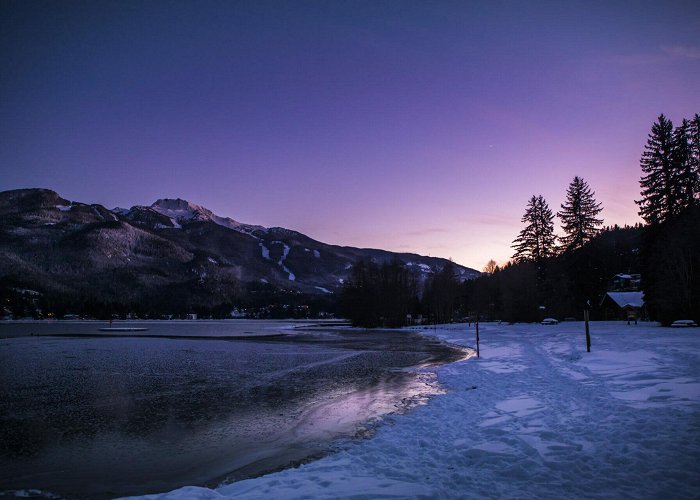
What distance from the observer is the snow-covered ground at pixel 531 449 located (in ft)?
20.4

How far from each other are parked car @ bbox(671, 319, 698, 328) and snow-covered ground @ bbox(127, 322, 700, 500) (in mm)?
24307

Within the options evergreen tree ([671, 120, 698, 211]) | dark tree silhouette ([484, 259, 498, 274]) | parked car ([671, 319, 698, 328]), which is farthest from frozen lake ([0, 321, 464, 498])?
dark tree silhouette ([484, 259, 498, 274])

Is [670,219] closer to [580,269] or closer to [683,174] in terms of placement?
[683,174]

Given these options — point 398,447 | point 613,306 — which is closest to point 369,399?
point 398,447

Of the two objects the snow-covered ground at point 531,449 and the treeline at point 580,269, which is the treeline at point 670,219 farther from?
the snow-covered ground at point 531,449

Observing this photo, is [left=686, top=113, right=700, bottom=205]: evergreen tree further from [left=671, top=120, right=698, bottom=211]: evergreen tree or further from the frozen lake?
the frozen lake

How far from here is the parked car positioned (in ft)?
110

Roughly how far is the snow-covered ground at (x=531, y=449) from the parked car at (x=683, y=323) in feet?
79.7

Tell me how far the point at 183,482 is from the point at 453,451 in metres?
5.12

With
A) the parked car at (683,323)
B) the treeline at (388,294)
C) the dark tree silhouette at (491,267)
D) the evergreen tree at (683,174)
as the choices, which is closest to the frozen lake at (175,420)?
the parked car at (683,323)

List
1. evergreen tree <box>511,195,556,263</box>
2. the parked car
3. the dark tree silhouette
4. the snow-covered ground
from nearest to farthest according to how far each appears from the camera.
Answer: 1. the snow-covered ground
2. the parked car
3. evergreen tree <box>511,195,556,263</box>
4. the dark tree silhouette

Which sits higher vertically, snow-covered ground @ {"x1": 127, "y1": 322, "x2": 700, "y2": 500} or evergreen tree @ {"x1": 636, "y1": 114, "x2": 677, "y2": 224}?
evergreen tree @ {"x1": 636, "y1": 114, "x2": 677, "y2": 224}

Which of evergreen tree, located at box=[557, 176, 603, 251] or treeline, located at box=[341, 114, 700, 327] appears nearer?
treeline, located at box=[341, 114, 700, 327]

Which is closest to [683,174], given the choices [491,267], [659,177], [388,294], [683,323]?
[659,177]
